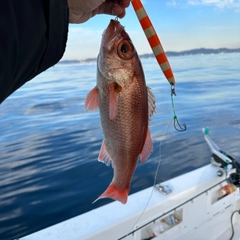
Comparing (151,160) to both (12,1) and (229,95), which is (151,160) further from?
(229,95)

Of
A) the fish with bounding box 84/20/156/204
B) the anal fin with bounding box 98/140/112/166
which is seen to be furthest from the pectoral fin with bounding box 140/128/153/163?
the anal fin with bounding box 98/140/112/166

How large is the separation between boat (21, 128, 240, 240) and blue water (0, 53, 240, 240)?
0.91 meters

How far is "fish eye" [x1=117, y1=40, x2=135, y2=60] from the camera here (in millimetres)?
1139

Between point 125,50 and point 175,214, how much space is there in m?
2.43

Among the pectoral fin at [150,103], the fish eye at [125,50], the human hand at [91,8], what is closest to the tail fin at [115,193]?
the pectoral fin at [150,103]

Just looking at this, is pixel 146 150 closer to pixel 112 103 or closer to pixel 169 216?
pixel 112 103

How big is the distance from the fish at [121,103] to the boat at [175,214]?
1.30 meters

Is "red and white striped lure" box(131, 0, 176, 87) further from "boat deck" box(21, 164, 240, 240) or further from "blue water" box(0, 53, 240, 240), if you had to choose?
"boat deck" box(21, 164, 240, 240)

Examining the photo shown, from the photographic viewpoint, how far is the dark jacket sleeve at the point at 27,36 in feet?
2.25

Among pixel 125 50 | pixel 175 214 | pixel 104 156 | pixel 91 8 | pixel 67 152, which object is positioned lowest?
pixel 67 152

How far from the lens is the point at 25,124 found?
8.73 meters

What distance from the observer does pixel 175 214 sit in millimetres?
3098

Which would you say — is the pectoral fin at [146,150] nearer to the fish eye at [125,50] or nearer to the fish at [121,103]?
the fish at [121,103]

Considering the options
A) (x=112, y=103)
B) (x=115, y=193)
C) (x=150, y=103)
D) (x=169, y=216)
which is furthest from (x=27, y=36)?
(x=169, y=216)
